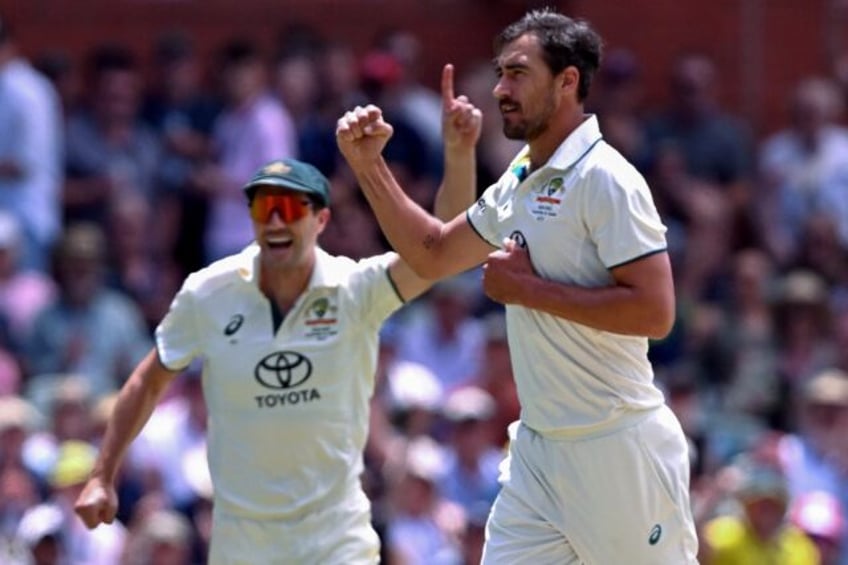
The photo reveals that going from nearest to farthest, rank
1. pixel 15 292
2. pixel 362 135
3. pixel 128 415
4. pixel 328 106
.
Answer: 1. pixel 362 135
2. pixel 128 415
3. pixel 15 292
4. pixel 328 106

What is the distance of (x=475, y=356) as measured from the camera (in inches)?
526

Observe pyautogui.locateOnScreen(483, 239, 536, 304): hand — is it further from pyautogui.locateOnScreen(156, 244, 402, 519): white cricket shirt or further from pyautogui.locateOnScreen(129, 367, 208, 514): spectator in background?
pyautogui.locateOnScreen(129, 367, 208, 514): spectator in background

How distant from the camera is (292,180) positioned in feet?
27.9

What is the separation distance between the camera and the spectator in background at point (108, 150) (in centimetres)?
1395

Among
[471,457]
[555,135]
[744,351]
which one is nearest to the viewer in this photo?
[555,135]

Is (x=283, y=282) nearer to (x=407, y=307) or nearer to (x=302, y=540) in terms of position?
(x=302, y=540)

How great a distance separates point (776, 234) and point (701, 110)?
0.99 metres

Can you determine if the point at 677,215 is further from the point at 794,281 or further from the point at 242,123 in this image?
the point at 242,123

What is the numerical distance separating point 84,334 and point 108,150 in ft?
5.31

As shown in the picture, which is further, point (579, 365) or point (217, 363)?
point (217, 363)

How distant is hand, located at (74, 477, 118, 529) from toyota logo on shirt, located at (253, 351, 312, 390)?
0.72m

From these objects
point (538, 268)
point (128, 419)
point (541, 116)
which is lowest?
point (128, 419)

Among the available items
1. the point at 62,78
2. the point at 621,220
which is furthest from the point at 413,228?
the point at 62,78

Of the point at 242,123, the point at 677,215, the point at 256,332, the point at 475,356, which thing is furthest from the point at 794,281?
the point at 256,332
